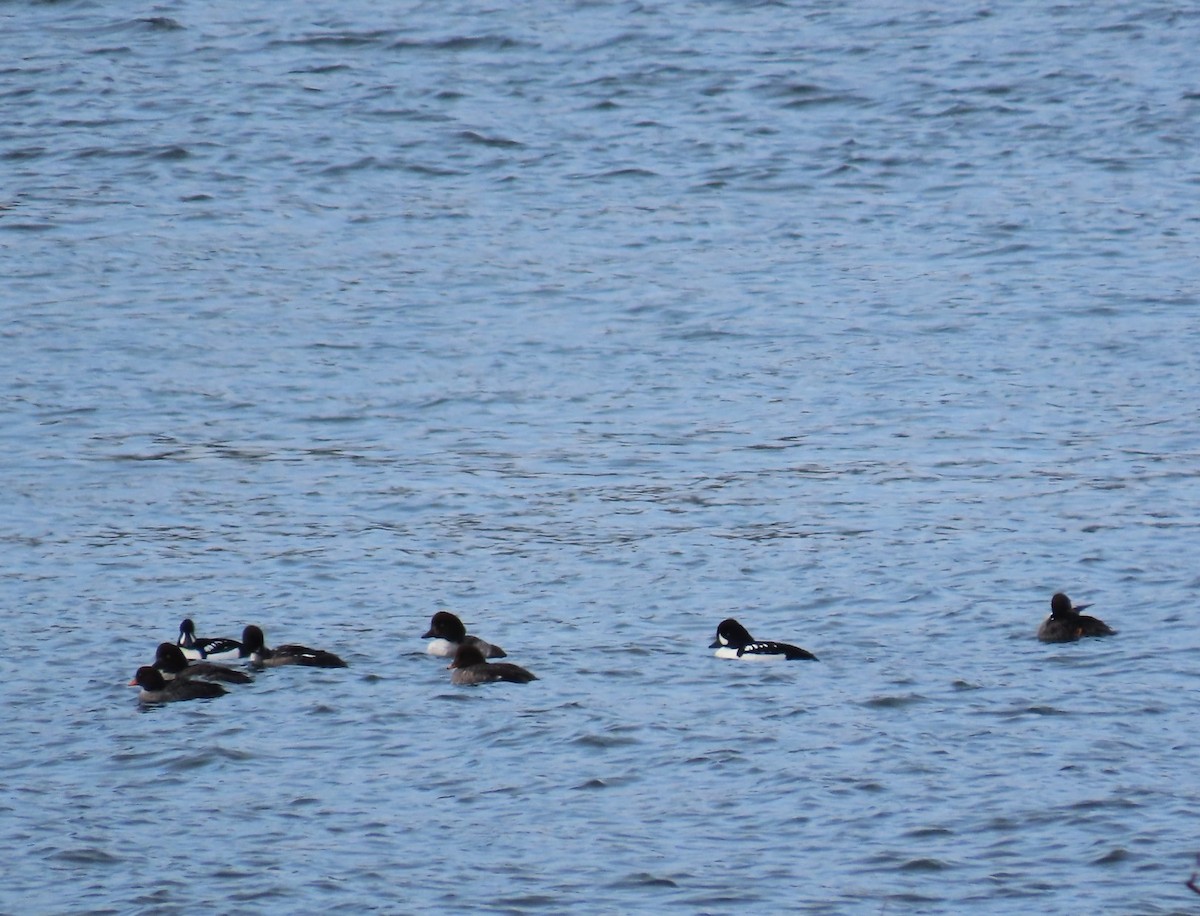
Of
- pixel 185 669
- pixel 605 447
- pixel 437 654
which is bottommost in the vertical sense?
pixel 437 654

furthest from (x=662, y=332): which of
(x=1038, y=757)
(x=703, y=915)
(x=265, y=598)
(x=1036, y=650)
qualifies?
(x=703, y=915)

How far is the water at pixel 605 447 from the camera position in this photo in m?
11.4

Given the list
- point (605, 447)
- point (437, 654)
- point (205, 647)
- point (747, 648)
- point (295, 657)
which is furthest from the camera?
point (605, 447)

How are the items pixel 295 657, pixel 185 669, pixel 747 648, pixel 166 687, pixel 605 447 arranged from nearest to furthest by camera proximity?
1. pixel 166 687
2. pixel 185 669
3. pixel 747 648
4. pixel 295 657
5. pixel 605 447

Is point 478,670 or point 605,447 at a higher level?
point 605,447

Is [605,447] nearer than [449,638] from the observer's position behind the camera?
No

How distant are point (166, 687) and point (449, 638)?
6.33ft

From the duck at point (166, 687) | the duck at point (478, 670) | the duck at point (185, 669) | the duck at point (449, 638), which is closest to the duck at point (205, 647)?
the duck at point (185, 669)

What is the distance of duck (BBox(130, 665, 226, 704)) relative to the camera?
13477 millimetres

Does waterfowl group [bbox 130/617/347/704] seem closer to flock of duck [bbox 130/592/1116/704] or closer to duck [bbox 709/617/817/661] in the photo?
flock of duck [bbox 130/592/1116/704]

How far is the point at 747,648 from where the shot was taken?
549 inches

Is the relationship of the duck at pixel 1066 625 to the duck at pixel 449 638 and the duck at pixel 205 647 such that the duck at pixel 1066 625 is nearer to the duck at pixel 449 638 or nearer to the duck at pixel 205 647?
the duck at pixel 449 638

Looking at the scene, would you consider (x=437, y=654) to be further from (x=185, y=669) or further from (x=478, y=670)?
(x=185, y=669)

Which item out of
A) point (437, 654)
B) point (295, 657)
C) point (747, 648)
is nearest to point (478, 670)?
point (437, 654)
